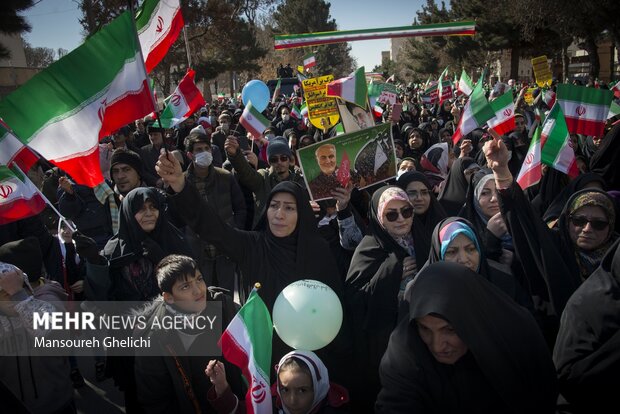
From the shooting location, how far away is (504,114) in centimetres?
553

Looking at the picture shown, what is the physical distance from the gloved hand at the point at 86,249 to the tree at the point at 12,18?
15536 millimetres

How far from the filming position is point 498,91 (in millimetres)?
11523

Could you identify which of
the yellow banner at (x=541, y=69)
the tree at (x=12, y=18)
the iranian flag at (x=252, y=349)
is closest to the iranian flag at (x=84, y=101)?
the iranian flag at (x=252, y=349)

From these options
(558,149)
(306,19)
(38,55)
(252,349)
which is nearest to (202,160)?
(252,349)

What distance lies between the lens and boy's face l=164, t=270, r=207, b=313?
249cm

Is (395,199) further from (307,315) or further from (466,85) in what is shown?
(466,85)

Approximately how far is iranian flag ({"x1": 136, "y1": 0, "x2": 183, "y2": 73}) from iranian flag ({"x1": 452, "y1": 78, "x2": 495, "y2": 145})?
A: 3218 mm

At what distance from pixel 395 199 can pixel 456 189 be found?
1.84m

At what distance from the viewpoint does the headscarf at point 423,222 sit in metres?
2.95

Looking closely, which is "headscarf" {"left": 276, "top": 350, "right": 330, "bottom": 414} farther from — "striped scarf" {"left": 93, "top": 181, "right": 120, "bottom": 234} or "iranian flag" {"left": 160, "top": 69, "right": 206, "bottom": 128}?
"iranian flag" {"left": 160, "top": 69, "right": 206, "bottom": 128}

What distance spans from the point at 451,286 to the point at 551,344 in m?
1.41

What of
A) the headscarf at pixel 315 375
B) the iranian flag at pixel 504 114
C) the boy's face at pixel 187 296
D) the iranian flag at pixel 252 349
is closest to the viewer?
the iranian flag at pixel 252 349

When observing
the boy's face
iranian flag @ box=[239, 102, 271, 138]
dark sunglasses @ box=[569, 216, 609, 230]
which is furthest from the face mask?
dark sunglasses @ box=[569, 216, 609, 230]

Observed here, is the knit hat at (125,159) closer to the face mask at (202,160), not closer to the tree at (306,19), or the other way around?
the face mask at (202,160)
